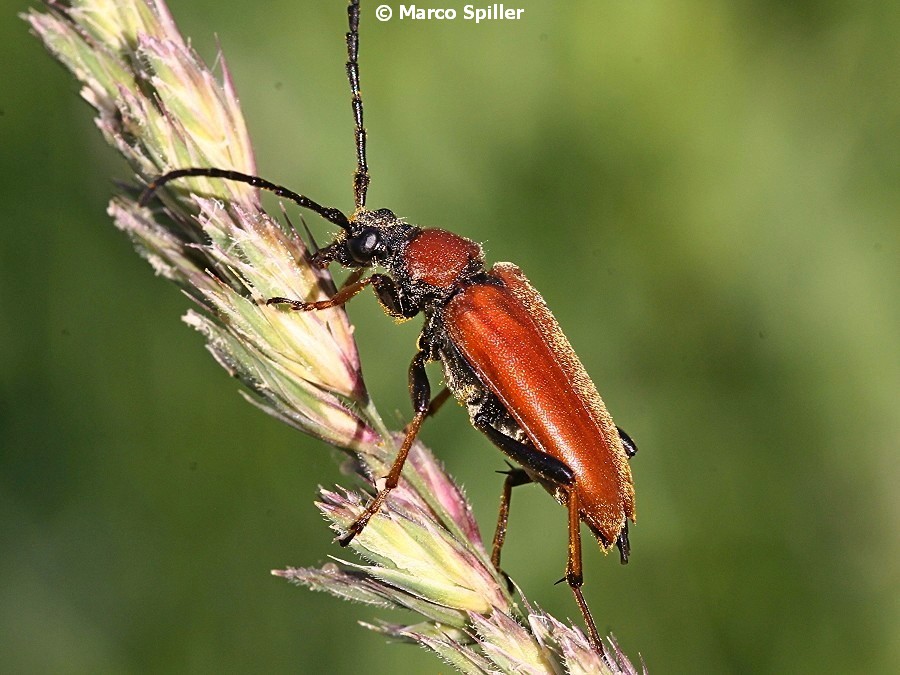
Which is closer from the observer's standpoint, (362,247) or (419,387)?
(419,387)

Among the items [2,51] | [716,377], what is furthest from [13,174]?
[716,377]

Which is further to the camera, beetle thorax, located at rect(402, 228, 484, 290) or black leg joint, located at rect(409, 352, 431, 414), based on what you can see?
beetle thorax, located at rect(402, 228, 484, 290)

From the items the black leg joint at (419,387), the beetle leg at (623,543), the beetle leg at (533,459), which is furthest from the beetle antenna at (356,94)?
the beetle leg at (623,543)

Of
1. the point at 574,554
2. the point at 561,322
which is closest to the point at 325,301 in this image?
the point at 574,554

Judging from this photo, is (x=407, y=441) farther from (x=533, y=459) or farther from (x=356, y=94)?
(x=356, y=94)

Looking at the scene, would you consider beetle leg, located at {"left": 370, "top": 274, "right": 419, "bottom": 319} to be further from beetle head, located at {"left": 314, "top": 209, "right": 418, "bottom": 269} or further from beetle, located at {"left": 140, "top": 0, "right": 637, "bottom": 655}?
beetle head, located at {"left": 314, "top": 209, "right": 418, "bottom": 269}

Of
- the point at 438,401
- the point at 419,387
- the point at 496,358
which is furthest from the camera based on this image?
the point at 438,401

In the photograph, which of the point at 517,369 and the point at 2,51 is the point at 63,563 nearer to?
the point at 517,369

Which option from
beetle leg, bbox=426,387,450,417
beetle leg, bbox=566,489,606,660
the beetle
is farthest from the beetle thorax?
beetle leg, bbox=566,489,606,660

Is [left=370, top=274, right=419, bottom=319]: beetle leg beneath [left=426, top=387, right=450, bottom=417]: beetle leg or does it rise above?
above
